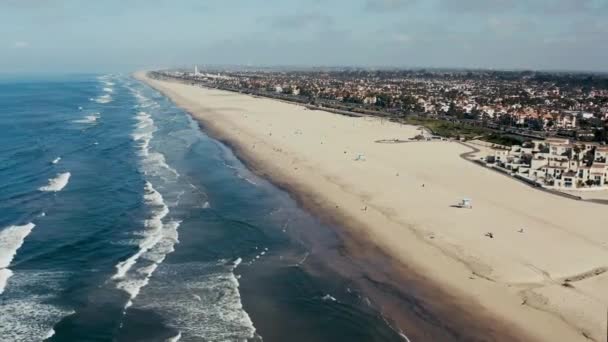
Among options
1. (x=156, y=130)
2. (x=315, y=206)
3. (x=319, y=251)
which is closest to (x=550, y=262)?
(x=319, y=251)

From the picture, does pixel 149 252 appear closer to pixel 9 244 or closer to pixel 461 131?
pixel 9 244

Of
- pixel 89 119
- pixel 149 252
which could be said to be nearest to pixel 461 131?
pixel 89 119

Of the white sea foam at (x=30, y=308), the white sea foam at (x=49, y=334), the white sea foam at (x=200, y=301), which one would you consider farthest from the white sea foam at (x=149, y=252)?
the white sea foam at (x=49, y=334)

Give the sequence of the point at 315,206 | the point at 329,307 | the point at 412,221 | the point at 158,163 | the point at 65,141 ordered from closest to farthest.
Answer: the point at 329,307 → the point at 412,221 → the point at 315,206 → the point at 158,163 → the point at 65,141

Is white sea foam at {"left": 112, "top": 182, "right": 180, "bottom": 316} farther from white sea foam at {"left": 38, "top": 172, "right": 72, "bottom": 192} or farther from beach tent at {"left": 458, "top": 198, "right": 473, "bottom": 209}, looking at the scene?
beach tent at {"left": 458, "top": 198, "right": 473, "bottom": 209}

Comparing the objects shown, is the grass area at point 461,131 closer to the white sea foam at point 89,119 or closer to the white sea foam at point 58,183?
the white sea foam at point 58,183

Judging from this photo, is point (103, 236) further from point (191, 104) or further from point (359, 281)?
point (191, 104)
